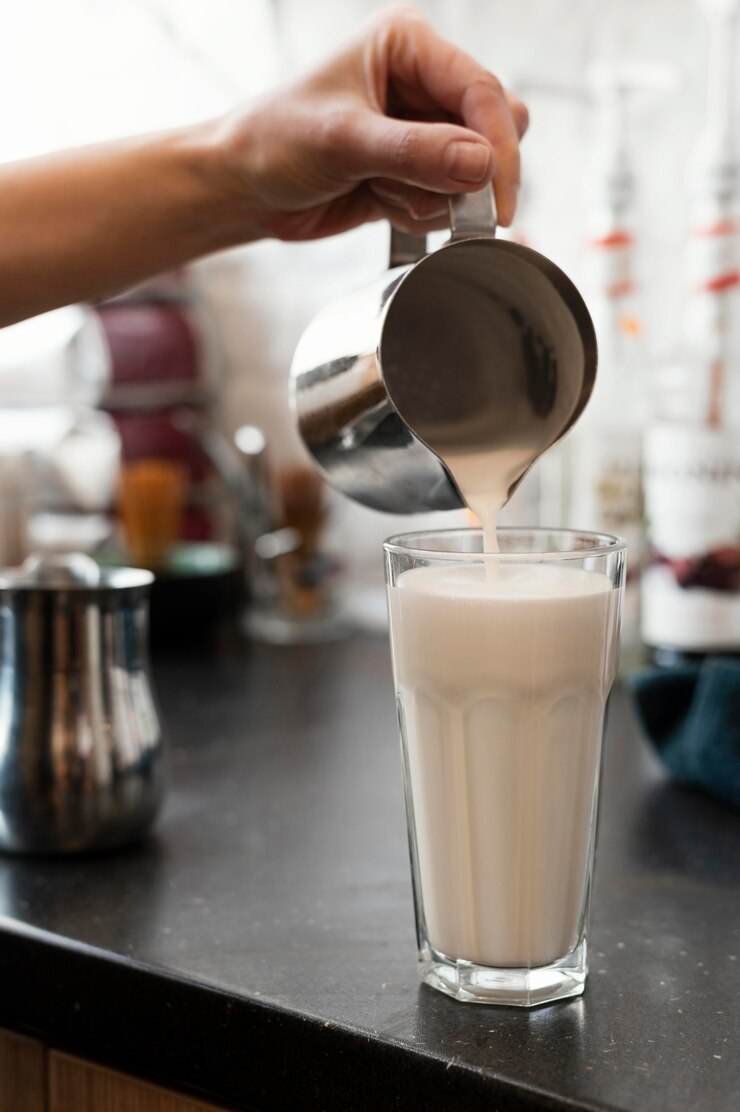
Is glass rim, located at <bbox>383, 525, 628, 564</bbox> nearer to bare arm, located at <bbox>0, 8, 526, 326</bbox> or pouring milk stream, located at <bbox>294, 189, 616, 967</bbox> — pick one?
pouring milk stream, located at <bbox>294, 189, 616, 967</bbox>

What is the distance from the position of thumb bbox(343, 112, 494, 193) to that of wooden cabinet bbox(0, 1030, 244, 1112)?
1.44 ft

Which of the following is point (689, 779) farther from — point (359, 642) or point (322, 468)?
point (359, 642)

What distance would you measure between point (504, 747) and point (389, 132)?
1.01 feet

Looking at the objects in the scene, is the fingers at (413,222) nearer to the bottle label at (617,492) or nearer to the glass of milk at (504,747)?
the glass of milk at (504,747)

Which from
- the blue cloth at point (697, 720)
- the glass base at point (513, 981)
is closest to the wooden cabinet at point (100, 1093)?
the glass base at point (513, 981)

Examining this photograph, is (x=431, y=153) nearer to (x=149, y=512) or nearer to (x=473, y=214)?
(x=473, y=214)

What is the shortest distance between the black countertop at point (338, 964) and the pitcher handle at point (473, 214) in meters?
0.34

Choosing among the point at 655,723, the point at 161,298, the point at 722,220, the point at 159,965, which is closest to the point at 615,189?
the point at 722,220

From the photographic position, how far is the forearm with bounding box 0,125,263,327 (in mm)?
749

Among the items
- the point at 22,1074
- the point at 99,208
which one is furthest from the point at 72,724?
the point at 99,208

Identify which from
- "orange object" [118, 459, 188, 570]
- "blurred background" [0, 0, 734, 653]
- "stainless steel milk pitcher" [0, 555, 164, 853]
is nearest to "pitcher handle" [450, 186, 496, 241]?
"stainless steel milk pitcher" [0, 555, 164, 853]

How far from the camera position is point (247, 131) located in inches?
28.3

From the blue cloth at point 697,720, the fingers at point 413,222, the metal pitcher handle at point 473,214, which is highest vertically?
the fingers at point 413,222

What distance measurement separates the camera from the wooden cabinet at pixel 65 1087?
1.94 ft
